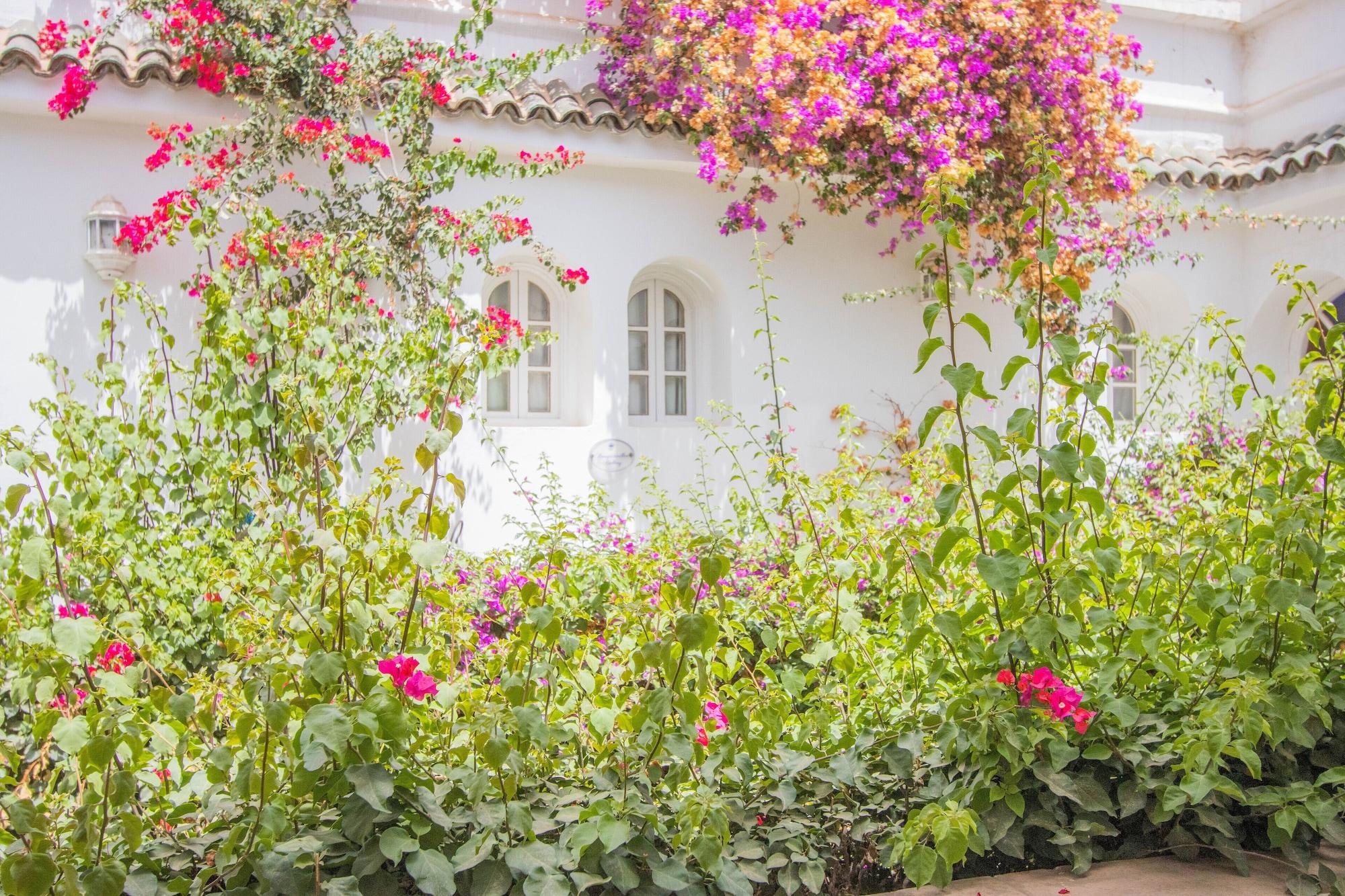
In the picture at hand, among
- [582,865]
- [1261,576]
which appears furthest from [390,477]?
[1261,576]

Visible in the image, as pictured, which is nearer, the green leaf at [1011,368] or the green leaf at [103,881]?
the green leaf at [103,881]

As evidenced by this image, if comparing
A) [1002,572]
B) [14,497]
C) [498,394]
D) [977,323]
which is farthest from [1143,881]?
[498,394]

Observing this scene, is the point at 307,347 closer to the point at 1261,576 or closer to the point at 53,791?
the point at 53,791

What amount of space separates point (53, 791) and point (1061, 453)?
2.38m

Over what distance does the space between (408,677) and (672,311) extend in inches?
259

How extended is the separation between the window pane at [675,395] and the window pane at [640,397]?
142 mm

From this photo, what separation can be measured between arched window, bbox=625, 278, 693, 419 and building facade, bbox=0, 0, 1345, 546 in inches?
A: 0.7

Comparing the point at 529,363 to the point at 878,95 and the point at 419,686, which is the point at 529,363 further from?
the point at 419,686

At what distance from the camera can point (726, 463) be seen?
816cm

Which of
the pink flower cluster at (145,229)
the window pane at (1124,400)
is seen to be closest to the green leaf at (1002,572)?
the pink flower cluster at (145,229)

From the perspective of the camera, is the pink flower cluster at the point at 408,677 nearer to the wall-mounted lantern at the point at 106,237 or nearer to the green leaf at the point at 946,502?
the green leaf at the point at 946,502

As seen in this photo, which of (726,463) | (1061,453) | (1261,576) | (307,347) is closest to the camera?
(1061,453)

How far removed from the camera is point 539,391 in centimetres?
815

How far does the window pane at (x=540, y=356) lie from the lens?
26.6 feet
